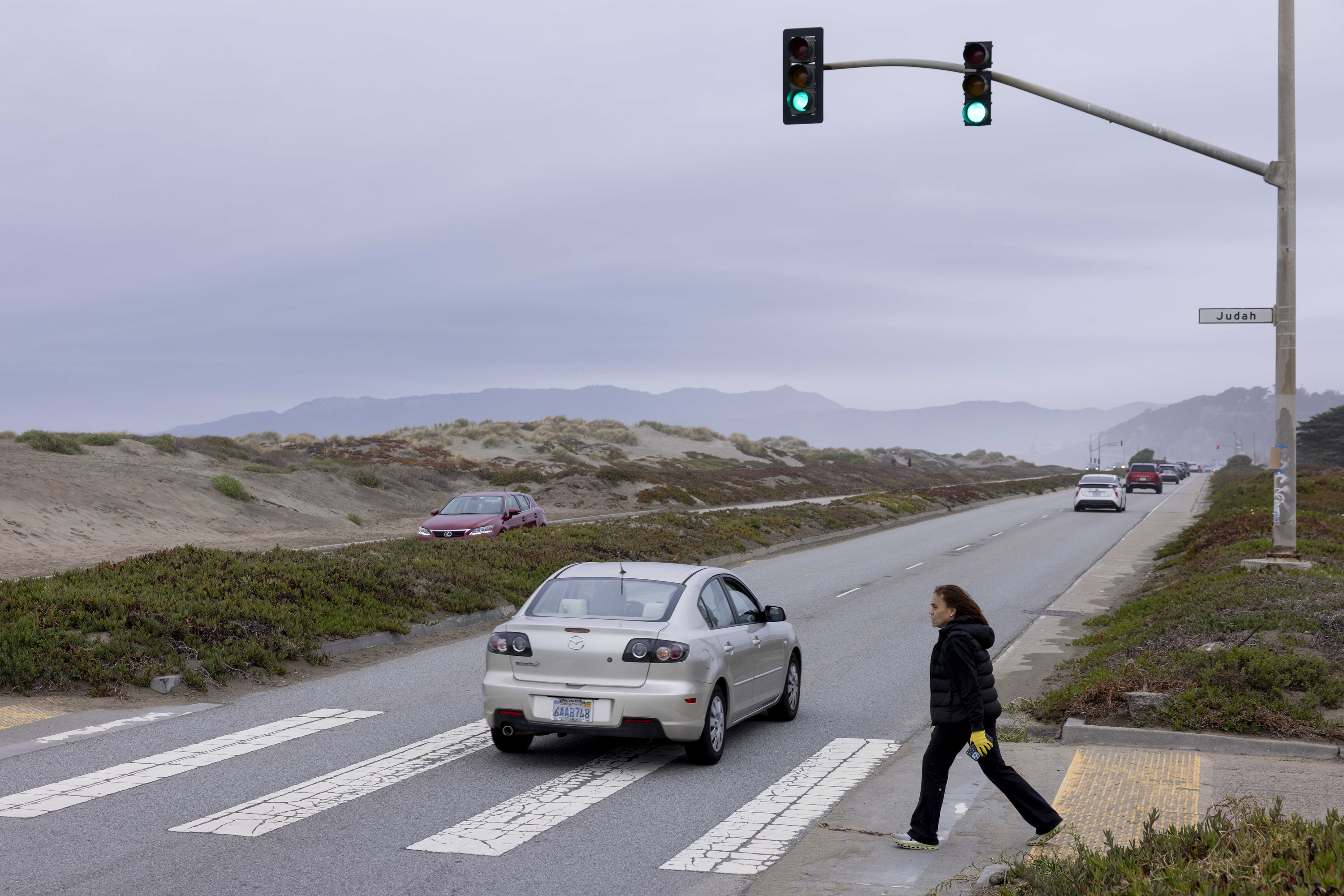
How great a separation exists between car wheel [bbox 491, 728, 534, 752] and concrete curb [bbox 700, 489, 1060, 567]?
11727 millimetres

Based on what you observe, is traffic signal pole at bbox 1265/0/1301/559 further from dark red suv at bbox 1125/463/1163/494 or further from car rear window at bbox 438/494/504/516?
dark red suv at bbox 1125/463/1163/494

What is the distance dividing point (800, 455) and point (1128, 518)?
3454 inches

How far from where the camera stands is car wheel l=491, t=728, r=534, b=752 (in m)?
9.08

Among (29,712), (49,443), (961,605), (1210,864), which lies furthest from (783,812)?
(49,443)

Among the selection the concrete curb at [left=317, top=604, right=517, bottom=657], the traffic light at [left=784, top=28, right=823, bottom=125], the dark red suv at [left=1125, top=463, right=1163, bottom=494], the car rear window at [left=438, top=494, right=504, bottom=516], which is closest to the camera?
the traffic light at [left=784, top=28, right=823, bottom=125]

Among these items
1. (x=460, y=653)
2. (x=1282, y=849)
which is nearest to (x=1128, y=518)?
(x=460, y=653)

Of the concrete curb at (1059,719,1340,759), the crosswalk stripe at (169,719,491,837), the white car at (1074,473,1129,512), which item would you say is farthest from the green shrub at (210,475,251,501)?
the concrete curb at (1059,719,1340,759)

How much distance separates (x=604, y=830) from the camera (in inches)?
277

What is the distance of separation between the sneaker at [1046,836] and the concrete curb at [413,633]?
9915mm

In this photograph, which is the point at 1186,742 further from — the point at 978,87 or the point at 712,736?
the point at 978,87

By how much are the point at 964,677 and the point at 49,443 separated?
5039cm

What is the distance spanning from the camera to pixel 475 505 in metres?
30.4

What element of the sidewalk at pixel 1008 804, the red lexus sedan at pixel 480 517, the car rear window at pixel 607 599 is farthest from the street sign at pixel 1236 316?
the red lexus sedan at pixel 480 517

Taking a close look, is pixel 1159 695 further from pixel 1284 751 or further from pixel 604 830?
pixel 604 830
